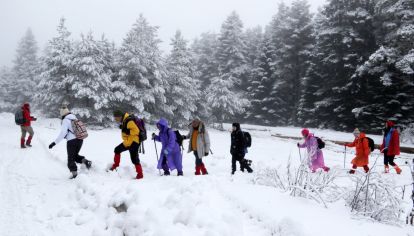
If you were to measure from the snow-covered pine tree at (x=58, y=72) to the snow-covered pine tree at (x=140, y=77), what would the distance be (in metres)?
3.56

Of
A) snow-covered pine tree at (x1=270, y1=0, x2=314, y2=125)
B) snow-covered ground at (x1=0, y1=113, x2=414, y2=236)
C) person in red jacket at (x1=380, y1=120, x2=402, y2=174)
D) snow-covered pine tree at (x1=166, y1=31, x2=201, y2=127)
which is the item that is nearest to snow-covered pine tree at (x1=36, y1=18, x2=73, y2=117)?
snow-covered pine tree at (x1=166, y1=31, x2=201, y2=127)

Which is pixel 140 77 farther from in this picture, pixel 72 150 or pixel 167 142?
pixel 72 150

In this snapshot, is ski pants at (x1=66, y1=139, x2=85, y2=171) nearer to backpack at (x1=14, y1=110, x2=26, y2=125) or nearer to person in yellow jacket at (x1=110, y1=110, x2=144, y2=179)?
person in yellow jacket at (x1=110, y1=110, x2=144, y2=179)

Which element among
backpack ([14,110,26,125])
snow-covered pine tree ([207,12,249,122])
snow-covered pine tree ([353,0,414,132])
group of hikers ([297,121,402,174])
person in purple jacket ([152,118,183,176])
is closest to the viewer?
person in purple jacket ([152,118,183,176])

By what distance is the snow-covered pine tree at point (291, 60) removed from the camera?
3706cm

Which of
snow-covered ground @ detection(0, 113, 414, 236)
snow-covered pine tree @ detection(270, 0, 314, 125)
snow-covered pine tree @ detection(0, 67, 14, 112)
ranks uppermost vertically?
snow-covered pine tree @ detection(270, 0, 314, 125)

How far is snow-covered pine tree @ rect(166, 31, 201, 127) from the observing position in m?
29.8

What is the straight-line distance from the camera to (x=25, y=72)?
49188 mm

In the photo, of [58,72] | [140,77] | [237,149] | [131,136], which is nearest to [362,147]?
[237,149]

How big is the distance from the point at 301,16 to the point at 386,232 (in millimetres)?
37279

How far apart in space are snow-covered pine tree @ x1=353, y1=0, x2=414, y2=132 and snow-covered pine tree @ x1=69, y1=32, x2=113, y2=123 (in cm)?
1729

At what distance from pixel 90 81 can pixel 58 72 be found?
4.54 m

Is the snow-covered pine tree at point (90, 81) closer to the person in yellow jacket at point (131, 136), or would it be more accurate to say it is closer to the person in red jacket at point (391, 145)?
the person in yellow jacket at point (131, 136)

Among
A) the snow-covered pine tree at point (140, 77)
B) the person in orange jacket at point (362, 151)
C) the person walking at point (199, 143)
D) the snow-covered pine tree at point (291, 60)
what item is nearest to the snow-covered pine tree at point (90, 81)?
the snow-covered pine tree at point (140, 77)
